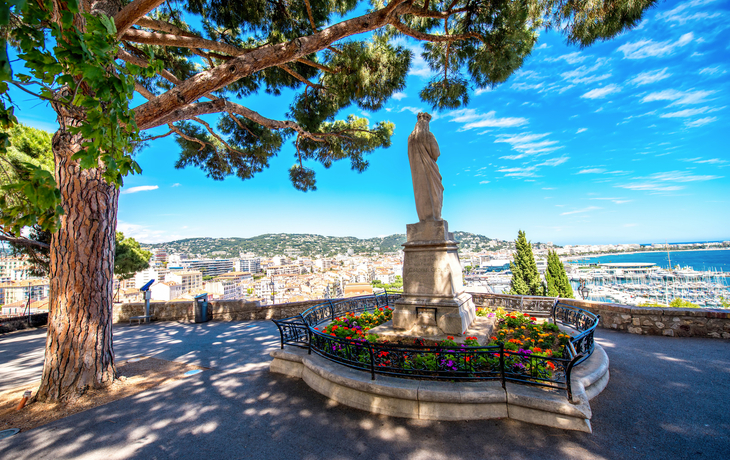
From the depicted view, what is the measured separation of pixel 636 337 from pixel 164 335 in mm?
11238

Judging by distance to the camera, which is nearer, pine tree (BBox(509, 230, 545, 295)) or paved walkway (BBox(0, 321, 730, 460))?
paved walkway (BBox(0, 321, 730, 460))

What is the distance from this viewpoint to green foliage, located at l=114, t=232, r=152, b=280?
11.9 meters

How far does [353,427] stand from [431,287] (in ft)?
9.01

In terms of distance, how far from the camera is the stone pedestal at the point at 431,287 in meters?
5.01

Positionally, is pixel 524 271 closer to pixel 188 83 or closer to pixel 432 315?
pixel 432 315

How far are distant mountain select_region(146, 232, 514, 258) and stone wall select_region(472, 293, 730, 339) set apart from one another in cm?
4721

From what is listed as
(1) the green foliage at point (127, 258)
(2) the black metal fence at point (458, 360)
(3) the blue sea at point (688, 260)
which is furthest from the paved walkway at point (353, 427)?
(3) the blue sea at point (688, 260)

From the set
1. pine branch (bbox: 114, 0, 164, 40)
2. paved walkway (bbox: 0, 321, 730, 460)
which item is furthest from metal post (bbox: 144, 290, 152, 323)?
pine branch (bbox: 114, 0, 164, 40)

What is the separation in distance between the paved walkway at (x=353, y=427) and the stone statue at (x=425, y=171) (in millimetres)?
3650

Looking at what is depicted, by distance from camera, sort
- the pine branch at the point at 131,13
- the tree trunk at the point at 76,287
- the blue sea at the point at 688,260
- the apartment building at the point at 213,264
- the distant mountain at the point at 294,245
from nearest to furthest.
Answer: the tree trunk at the point at 76,287
the pine branch at the point at 131,13
the apartment building at the point at 213,264
the distant mountain at the point at 294,245
the blue sea at the point at 688,260

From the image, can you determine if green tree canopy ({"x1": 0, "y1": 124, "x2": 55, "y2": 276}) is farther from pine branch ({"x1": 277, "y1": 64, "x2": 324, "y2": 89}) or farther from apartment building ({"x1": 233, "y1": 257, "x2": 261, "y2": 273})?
apartment building ({"x1": 233, "y1": 257, "x2": 261, "y2": 273})

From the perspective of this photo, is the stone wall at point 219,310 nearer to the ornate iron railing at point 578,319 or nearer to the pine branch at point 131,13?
the ornate iron railing at point 578,319

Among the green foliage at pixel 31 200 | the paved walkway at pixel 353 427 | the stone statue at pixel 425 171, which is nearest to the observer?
the green foliage at pixel 31 200

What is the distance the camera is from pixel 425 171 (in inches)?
231
